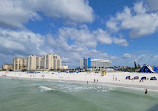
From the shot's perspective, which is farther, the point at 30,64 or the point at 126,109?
the point at 30,64

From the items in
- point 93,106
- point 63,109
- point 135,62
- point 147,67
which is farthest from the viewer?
point 135,62

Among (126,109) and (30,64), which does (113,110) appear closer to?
(126,109)

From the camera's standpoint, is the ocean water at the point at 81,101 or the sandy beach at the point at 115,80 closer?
the ocean water at the point at 81,101

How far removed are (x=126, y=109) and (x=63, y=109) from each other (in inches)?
317

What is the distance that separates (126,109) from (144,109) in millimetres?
2160

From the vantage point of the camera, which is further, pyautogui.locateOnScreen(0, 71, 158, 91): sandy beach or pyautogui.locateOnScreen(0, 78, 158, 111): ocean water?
pyautogui.locateOnScreen(0, 71, 158, 91): sandy beach

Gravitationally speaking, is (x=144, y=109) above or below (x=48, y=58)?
below

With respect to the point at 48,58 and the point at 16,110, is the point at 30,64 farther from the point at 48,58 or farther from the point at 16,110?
the point at 16,110

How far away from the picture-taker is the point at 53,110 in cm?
1662

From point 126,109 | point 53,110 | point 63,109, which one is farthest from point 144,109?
point 53,110

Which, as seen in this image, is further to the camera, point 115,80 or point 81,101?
point 115,80

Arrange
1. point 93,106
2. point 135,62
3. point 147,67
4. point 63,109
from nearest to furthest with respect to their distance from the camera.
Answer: point 63,109
point 93,106
point 147,67
point 135,62

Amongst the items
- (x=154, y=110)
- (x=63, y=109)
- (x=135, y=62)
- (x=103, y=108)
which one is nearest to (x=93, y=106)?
(x=103, y=108)

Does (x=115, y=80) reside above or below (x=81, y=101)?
below
